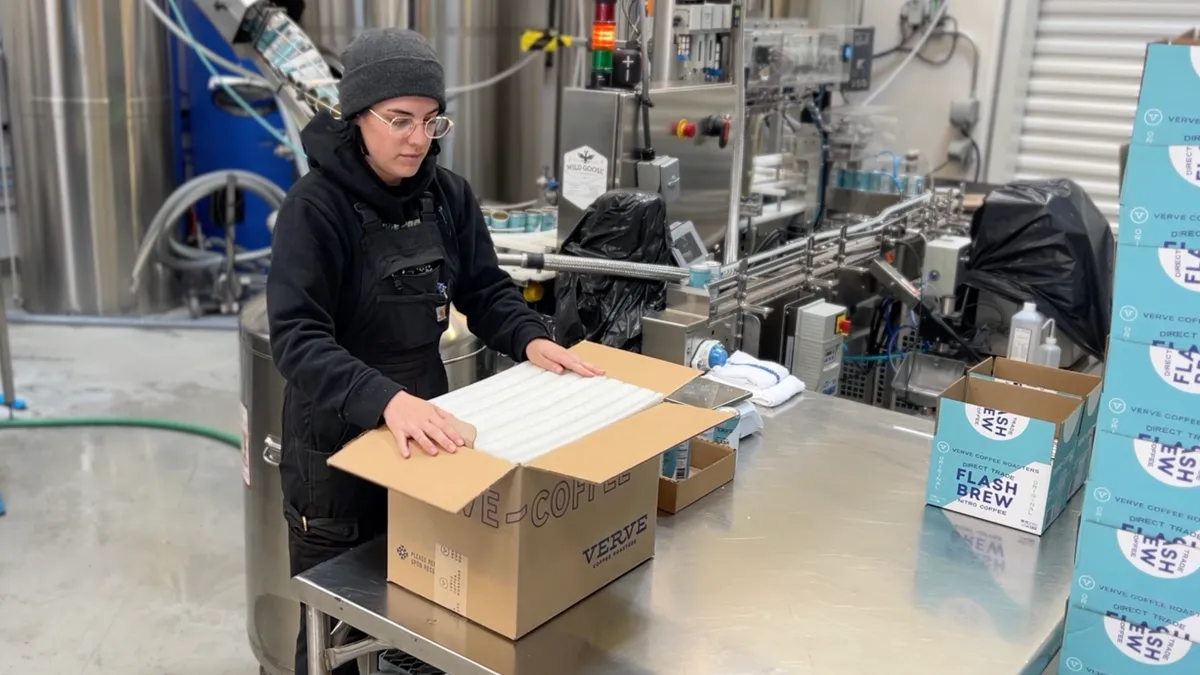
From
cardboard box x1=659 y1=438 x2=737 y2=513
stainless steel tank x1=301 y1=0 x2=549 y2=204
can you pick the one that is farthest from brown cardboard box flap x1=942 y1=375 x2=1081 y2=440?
stainless steel tank x1=301 y1=0 x2=549 y2=204

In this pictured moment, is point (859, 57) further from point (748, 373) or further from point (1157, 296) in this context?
point (1157, 296)

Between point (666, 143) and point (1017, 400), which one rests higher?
point (666, 143)

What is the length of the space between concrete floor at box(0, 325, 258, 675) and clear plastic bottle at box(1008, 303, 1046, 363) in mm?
1954

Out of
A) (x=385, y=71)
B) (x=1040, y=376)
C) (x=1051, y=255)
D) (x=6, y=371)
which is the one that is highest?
(x=385, y=71)

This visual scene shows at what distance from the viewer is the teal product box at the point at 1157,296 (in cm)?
120

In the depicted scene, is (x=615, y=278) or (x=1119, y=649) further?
(x=615, y=278)

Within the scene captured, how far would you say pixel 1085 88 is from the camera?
4.04 meters

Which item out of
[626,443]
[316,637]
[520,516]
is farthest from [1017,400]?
[316,637]

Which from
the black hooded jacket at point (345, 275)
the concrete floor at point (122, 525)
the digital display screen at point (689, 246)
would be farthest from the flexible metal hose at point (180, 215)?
the black hooded jacket at point (345, 275)

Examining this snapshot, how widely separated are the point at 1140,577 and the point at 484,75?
4.19 m

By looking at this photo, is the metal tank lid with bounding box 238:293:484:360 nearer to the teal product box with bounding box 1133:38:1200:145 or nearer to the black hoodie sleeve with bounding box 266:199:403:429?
the black hoodie sleeve with bounding box 266:199:403:429

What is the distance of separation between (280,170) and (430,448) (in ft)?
14.1

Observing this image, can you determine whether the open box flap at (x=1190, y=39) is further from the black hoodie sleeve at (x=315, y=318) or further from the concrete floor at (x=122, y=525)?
the concrete floor at (x=122, y=525)

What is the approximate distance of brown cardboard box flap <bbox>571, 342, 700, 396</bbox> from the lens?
1536 millimetres
